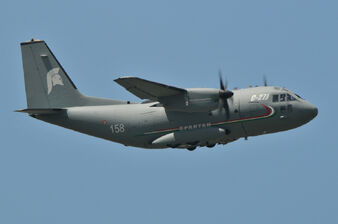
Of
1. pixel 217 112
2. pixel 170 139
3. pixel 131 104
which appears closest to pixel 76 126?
pixel 131 104

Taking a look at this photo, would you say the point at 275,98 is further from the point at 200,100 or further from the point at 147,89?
the point at 147,89

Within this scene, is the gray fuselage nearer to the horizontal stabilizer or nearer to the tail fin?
the horizontal stabilizer

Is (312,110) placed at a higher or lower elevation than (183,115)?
lower

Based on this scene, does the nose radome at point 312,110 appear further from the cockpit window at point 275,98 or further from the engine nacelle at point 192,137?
the engine nacelle at point 192,137

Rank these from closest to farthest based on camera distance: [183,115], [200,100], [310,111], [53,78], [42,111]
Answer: [200,100], [310,111], [183,115], [42,111], [53,78]

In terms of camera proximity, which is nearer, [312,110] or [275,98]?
[275,98]

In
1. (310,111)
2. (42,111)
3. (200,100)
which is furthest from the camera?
(42,111)

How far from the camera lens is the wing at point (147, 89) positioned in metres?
25.9

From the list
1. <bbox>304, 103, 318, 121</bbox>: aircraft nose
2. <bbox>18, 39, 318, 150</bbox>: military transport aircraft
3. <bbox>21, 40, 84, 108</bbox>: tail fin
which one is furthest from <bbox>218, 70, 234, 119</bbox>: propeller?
<bbox>21, 40, 84, 108</bbox>: tail fin

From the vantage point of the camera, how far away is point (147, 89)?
26.5 meters

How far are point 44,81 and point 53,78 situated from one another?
1.67 feet

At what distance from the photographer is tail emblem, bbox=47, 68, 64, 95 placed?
98.5ft

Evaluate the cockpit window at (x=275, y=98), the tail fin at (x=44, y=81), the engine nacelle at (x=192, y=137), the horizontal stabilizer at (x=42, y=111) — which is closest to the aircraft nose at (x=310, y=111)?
the cockpit window at (x=275, y=98)

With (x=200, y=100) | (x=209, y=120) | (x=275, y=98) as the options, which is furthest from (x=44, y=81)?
(x=275, y=98)
